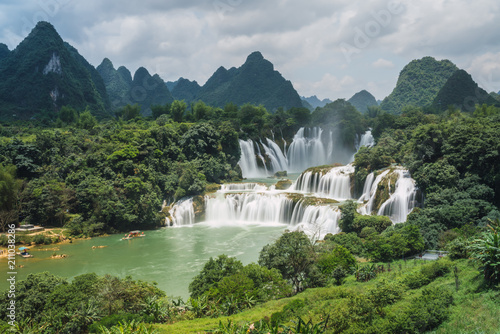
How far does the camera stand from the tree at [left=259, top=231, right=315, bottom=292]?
43.0 feet

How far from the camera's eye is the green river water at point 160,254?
1731 cm

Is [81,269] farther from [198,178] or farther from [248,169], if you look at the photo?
[248,169]

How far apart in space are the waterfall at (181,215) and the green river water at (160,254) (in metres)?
1.66

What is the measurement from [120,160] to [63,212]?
623 cm

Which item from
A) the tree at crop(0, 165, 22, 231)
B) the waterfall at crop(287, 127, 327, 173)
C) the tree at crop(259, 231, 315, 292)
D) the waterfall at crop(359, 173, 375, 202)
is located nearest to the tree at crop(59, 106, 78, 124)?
the tree at crop(0, 165, 22, 231)

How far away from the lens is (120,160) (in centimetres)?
2864

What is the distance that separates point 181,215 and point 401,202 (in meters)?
17.2

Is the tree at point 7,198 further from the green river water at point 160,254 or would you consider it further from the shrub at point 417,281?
the shrub at point 417,281

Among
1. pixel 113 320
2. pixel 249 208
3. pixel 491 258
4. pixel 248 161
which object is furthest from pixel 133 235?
pixel 248 161

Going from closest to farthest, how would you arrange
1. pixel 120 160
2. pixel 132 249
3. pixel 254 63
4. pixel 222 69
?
pixel 132 249
pixel 120 160
pixel 254 63
pixel 222 69

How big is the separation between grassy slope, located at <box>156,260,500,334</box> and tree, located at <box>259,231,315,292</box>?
188 cm

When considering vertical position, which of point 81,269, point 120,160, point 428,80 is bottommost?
point 81,269

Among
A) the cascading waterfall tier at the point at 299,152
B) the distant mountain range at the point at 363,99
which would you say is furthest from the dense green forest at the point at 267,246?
the distant mountain range at the point at 363,99

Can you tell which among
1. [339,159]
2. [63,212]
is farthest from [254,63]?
[63,212]
